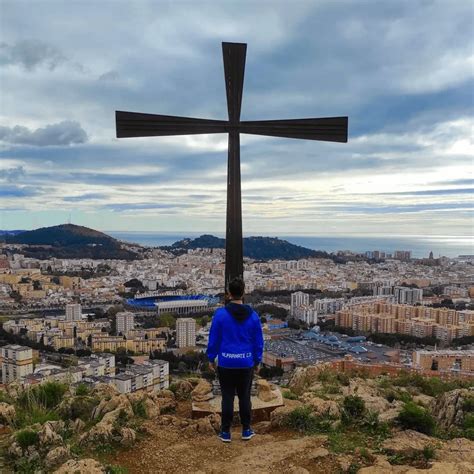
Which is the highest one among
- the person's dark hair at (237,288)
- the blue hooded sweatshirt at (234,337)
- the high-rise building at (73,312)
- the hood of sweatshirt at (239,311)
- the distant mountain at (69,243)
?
the person's dark hair at (237,288)

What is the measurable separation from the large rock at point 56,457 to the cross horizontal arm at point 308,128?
2.95m

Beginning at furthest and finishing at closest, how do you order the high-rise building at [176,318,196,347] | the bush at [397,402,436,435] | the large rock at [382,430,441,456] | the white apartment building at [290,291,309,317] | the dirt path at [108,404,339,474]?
the white apartment building at [290,291,309,317] → the high-rise building at [176,318,196,347] → the bush at [397,402,436,435] → the large rock at [382,430,441,456] → the dirt path at [108,404,339,474]

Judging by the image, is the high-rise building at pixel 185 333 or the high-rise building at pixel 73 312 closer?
the high-rise building at pixel 185 333

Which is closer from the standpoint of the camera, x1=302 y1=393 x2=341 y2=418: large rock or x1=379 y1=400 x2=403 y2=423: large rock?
x1=379 y1=400 x2=403 y2=423: large rock

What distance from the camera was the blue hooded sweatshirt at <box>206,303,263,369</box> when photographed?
2.98m

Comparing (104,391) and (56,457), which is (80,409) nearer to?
(104,391)

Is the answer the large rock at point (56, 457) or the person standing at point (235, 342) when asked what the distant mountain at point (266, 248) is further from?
the large rock at point (56, 457)

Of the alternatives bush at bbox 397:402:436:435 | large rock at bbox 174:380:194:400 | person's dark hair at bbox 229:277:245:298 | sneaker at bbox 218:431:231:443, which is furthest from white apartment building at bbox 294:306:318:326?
person's dark hair at bbox 229:277:245:298

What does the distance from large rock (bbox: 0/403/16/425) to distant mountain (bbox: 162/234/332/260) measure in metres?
66.9

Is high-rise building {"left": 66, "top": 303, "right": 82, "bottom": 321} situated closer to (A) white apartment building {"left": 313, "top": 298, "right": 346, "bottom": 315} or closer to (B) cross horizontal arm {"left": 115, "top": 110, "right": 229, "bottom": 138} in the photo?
(A) white apartment building {"left": 313, "top": 298, "right": 346, "bottom": 315}

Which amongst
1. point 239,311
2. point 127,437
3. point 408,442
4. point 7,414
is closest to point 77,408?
point 7,414

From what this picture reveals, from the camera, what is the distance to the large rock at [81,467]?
2650mm

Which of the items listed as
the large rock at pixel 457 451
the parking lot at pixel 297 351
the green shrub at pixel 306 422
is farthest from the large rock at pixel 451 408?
the parking lot at pixel 297 351

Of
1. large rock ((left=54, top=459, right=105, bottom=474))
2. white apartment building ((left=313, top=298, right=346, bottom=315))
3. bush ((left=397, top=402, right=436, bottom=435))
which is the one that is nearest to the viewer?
large rock ((left=54, top=459, right=105, bottom=474))
